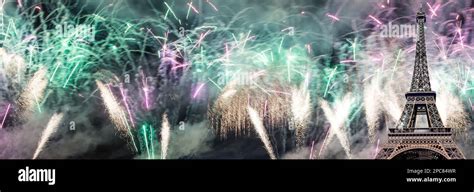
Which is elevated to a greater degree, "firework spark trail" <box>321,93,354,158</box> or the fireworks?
the fireworks

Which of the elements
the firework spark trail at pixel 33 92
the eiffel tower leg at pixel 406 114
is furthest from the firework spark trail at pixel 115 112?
the eiffel tower leg at pixel 406 114

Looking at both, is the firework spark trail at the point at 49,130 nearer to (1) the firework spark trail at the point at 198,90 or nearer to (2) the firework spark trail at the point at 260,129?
(1) the firework spark trail at the point at 198,90

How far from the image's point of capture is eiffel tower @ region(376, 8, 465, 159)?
9.62 meters

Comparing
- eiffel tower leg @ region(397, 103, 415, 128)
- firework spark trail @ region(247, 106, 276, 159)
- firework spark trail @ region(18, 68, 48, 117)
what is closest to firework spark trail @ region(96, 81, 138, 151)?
firework spark trail @ region(18, 68, 48, 117)

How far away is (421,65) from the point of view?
961 cm

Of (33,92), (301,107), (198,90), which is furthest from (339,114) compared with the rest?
(33,92)

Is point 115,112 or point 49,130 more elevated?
point 115,112

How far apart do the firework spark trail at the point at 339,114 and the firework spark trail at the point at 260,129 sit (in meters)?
0.94

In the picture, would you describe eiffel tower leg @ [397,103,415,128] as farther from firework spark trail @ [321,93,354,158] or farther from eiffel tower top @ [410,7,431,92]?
firework spark trail @ [321,93,354,158]

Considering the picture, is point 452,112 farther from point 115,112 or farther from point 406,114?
point 115,112

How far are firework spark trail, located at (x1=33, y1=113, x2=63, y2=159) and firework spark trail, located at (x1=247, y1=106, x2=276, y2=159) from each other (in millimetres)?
2938

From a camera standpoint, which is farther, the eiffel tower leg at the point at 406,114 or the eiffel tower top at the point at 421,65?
the eiffel tower leg at the point at 406,114

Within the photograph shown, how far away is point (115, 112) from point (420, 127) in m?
4.92

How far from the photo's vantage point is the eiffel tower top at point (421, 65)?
955 cm
